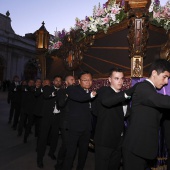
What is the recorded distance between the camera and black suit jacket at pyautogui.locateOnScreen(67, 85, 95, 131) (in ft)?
12.0

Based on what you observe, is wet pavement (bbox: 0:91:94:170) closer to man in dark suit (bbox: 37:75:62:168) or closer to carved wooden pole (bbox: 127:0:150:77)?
man in dark suit (bbox: 37:75:62:168)

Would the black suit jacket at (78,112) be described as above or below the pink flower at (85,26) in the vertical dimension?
below

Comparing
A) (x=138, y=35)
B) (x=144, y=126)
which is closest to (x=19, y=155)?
(x=138, y=35)

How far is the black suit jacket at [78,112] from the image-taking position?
3.65m

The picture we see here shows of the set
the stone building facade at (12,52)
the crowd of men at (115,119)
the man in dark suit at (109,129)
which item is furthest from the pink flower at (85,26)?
the stone building facade at (12,52)

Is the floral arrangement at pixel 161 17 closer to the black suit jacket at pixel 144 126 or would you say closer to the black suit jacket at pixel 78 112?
the black suit jacket at pixel 78 112

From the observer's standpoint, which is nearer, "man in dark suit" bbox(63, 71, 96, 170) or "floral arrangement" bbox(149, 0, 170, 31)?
"man in dark suit" bbox(63, 71, 96, 170)

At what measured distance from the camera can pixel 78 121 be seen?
368 cm

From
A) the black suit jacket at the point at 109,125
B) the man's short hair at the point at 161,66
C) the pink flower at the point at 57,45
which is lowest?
the black suit jacket at the point at 109,125

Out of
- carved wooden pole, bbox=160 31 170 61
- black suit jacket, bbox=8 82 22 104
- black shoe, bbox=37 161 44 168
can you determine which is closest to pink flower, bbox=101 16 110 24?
carved wooden pole, bbox=160 31 170 61

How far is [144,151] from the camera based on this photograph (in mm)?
2354

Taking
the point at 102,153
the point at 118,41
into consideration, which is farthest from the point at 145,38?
the point at 102,153

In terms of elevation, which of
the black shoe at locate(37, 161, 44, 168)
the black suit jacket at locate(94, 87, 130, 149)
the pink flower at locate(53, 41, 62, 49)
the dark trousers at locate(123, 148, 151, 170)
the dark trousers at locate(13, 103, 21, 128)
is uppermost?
the pink flower at locate(53, 41, 62, 49)

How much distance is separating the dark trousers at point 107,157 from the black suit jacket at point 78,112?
68cm
